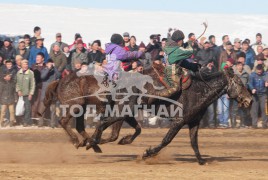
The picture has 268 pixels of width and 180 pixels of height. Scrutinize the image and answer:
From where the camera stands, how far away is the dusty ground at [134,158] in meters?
13.8

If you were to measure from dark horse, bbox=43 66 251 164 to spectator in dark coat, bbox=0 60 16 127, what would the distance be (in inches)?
337

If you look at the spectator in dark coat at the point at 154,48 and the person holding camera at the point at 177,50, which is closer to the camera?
the person holding camera at the point at 177,50

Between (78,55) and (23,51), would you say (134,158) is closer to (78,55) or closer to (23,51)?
(78,55)

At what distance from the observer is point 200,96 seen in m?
15.7

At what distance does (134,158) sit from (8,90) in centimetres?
828

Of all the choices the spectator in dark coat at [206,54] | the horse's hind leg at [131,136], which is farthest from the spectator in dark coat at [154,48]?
the horse's hind leg at [131,136]

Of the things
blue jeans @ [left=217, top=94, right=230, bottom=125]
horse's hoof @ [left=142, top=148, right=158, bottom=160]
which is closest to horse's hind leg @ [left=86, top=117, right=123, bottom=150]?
horse's hoof @ [left=142, top=148, right=158, bottom=160]

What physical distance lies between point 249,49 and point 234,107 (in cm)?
212

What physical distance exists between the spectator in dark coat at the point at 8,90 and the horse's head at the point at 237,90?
9.75 m

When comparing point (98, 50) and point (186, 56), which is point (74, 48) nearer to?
point (98, 50)

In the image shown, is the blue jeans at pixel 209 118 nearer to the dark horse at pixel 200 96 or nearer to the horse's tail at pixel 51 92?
the horse's tail at pixel 51 92

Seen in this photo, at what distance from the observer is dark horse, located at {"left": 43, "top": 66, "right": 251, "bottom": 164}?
1560 centimetres

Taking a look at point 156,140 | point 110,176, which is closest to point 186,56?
point 110,176

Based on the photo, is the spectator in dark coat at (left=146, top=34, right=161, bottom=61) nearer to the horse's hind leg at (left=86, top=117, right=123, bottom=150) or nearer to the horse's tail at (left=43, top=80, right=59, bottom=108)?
the horse's tail at (left=43, top=80, right=59, bottom=108)
